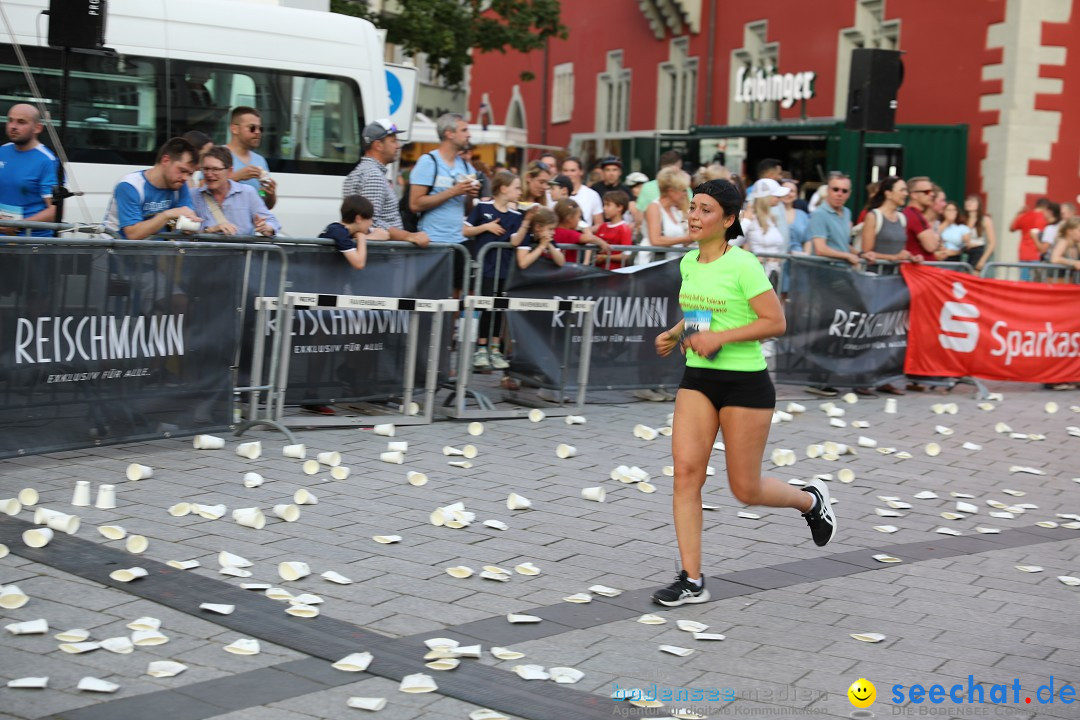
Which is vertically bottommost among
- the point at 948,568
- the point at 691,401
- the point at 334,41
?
the point at 948,568

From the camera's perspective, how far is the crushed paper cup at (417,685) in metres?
4.48

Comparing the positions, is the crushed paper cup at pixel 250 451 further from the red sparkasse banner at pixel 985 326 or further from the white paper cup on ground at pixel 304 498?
the red sparkasse banner at pixel 985 326

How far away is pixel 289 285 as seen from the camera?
8.73 m

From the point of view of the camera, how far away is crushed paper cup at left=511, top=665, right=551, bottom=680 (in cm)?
465

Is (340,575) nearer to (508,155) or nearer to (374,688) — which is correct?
(374,688)

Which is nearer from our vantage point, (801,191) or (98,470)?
(98,470)

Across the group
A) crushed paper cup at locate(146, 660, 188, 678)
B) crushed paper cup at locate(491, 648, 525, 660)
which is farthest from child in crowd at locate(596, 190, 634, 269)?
crushed paper cup at locate(146, 660, 188, 678)

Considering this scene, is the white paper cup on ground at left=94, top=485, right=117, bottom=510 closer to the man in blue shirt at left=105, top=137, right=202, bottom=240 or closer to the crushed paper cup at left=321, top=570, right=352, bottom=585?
the crushed paper cup at left=321, top=570, right=352, bottom=585

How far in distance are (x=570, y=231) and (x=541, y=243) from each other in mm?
757

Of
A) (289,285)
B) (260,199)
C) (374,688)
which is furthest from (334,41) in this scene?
(374,688)

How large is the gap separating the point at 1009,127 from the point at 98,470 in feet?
61.8

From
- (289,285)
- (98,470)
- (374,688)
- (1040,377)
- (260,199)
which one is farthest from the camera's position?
(1040,377)

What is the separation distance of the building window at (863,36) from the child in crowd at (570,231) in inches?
629

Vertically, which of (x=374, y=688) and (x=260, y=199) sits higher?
(x=260, y=199)
